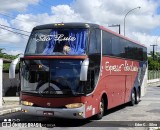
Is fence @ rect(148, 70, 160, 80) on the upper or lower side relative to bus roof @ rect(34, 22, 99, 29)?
lower

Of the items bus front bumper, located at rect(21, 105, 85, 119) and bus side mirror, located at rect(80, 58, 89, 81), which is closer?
bus side mirror, located at rect(80, 58, 89, 81)

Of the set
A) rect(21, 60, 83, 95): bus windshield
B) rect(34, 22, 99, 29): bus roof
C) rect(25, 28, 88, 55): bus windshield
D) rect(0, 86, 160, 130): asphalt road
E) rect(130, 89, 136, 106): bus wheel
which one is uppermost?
rect(34, 22, 99, 29): bus roof

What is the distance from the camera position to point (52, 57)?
13203mm

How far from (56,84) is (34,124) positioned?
1.73m

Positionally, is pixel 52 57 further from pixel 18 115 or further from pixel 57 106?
pixel 18 115

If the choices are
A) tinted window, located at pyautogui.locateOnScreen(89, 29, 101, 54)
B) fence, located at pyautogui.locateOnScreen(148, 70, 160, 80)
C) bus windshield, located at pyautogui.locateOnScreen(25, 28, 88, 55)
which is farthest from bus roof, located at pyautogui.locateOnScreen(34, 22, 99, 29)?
fence, located at pyautogui.locateOnScreen(148, 70, 160, 80)

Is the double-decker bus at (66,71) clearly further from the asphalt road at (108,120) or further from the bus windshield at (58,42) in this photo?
the asphalt road at (108,120)

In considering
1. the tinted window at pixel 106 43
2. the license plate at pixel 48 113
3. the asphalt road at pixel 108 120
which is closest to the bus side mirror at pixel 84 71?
the license plate at pixel 48 113

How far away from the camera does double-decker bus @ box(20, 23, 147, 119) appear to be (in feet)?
42.5

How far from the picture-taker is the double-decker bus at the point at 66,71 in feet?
42.5

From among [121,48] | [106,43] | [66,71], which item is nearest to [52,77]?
[66,71]

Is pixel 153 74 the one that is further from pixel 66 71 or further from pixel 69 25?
pixel 66 71

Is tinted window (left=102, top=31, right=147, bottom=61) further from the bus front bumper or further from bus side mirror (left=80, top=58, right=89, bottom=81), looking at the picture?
the bus front bumper

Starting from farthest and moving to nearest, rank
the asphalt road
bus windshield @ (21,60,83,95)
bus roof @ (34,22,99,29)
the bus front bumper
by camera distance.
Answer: bus roof @ (34,22,99,29)
the asphalt road
bus windshield @ (21,60,83,95)
the bus front bumper
